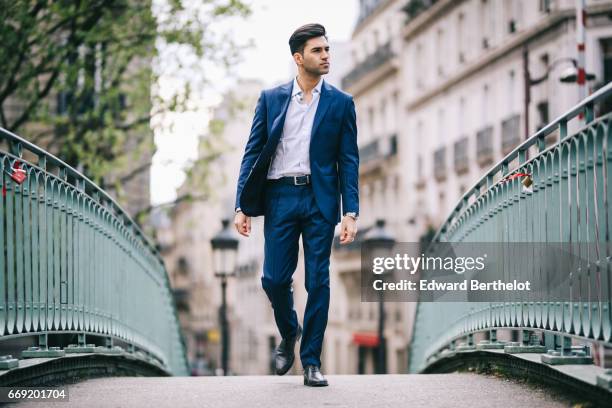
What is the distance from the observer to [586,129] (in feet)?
22.9

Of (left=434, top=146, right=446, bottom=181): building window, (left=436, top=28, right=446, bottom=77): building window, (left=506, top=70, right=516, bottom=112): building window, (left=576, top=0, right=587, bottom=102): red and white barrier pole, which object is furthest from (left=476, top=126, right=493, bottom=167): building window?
(left=576, top=0, right=587, bottom=102): red and white barrier pole

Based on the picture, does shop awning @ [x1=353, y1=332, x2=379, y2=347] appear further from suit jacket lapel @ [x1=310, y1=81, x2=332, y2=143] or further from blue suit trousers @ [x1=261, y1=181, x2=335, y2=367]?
suit jacket lapel @ [x1=310, y1=81, x2=332, y2=143]

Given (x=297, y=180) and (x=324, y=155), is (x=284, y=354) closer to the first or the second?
(x=297, y=180)

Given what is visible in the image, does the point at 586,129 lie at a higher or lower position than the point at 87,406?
higher

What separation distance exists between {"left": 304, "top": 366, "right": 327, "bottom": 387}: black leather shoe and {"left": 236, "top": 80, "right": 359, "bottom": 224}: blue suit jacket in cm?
97

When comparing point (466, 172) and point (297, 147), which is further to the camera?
point (466, 172)

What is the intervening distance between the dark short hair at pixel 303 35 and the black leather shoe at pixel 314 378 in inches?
80.6

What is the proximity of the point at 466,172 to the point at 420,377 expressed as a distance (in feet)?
127

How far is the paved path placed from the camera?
7246 millimetres

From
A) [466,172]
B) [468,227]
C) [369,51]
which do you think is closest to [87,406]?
[468,227]

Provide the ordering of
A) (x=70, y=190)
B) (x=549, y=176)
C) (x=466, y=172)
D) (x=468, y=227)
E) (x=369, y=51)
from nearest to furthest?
(x=549, y=176) → (x=70, y=190) → (x=468, y=227) → (x=466, y=172) → (x=369, y=51)

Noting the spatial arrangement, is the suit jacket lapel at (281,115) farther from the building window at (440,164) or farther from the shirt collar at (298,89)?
the building window at (440,164)

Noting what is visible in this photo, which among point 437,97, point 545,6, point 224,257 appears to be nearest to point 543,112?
point 545,6

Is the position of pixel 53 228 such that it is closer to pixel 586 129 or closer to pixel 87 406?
pixel 87 406
